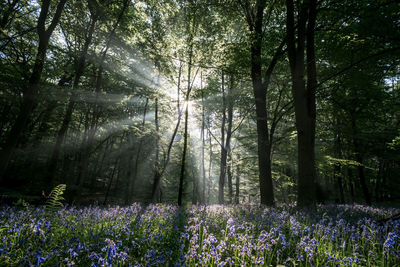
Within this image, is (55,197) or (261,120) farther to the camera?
(261,120)

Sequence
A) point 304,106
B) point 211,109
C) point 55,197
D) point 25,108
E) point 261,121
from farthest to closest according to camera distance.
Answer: point 211,109
point 261,121
point 25,108
point 304,106
point 55,197

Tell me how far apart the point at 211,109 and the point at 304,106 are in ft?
38.6

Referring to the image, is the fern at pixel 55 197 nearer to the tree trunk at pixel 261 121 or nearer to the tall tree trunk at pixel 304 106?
the tall tree trunk at pixel 304 106

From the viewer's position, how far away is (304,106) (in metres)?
7.56

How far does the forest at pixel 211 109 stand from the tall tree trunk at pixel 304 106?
0.16 ft

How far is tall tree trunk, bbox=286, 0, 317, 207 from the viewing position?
706 centimetres

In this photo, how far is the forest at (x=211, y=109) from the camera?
305cm

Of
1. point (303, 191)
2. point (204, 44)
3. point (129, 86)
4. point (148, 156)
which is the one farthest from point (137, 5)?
point (148, 156)

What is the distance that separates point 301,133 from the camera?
7391 mm

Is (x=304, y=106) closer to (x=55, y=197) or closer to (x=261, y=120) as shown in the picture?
(x=261, y=120)

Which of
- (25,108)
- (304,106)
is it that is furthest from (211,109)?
(25,108)

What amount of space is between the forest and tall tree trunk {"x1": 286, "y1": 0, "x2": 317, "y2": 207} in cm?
5

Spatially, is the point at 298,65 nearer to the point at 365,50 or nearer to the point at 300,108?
the point at 300,108

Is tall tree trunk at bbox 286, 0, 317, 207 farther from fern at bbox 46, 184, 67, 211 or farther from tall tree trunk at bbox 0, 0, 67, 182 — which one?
tall tree trunk at bbox 0, 0, 67, 182
